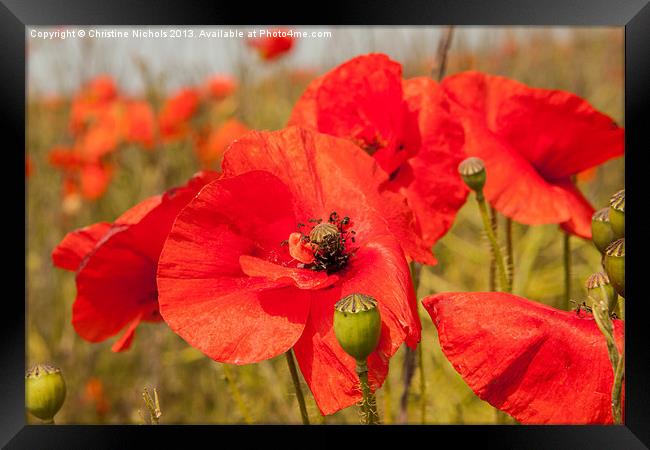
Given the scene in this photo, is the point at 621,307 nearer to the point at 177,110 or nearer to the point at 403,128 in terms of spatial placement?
the point at 403,128

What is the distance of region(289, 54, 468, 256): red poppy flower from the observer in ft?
2.40

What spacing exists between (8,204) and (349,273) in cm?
41

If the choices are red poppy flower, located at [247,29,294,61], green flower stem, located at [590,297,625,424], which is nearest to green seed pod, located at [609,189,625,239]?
green flower stem, located at [590,297,625,424]

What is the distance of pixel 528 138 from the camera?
84 cm

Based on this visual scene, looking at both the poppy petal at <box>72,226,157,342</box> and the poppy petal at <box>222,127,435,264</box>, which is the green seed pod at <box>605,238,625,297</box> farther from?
the poppy petal at <box>72,226,157,342</box>

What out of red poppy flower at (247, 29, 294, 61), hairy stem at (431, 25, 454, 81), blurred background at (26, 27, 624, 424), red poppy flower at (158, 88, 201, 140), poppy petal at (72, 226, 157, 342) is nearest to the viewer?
poppy petal at (72, 226, 157, 342)

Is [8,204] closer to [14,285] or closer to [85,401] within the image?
[14,285]

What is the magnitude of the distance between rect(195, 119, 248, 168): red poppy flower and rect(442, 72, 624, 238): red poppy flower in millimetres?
1130

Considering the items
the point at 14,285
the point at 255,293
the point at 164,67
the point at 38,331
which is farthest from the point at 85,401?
the point at 255,293

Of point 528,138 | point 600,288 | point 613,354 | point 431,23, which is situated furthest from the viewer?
point 528,138

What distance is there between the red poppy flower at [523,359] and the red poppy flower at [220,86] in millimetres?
2039

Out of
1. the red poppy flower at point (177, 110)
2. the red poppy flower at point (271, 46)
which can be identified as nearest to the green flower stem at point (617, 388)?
the red poppy flower at point (177, 110)

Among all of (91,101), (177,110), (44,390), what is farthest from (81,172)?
(44,390)

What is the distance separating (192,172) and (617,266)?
1746 millimetres
